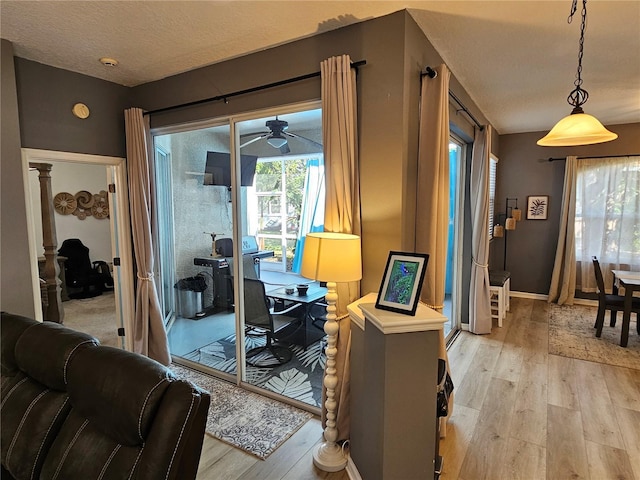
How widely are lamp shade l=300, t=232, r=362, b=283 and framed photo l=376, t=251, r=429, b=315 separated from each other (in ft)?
0.66

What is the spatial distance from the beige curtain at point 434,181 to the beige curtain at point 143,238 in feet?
8.14

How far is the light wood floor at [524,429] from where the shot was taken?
6.88ft

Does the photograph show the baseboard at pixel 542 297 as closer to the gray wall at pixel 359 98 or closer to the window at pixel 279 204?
the gray wall at pixel 359 98

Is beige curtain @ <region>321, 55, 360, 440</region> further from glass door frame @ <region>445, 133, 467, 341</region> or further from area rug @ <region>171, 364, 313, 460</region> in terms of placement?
glass door frame @ <region>445, 133, 467, 341</region>

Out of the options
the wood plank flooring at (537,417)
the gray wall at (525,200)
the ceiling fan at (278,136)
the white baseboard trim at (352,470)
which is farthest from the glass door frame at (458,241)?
the white baseboard trim at (352,470)

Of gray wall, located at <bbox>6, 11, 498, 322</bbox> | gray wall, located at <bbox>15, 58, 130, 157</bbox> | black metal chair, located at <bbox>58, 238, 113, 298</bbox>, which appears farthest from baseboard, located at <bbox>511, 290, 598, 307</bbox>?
black metal chair, located at <bbox>58, 238, 113, 298</bbox>

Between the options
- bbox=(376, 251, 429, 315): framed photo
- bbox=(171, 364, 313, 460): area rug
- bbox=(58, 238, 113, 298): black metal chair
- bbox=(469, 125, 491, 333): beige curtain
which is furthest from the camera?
bbox=(58, 238, 113, 298): black metal chair

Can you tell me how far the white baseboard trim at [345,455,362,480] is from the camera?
1966 mm

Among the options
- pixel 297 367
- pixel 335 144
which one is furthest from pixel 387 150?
pixel 297 367

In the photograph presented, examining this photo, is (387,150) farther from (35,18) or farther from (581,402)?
(581,402)

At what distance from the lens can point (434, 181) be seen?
7.42ft

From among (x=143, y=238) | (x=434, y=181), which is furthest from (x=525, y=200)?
(x=143, y=238)

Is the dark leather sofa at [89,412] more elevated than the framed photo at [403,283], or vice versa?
the framed photo at [403,283]

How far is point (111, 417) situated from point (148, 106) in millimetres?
3033
